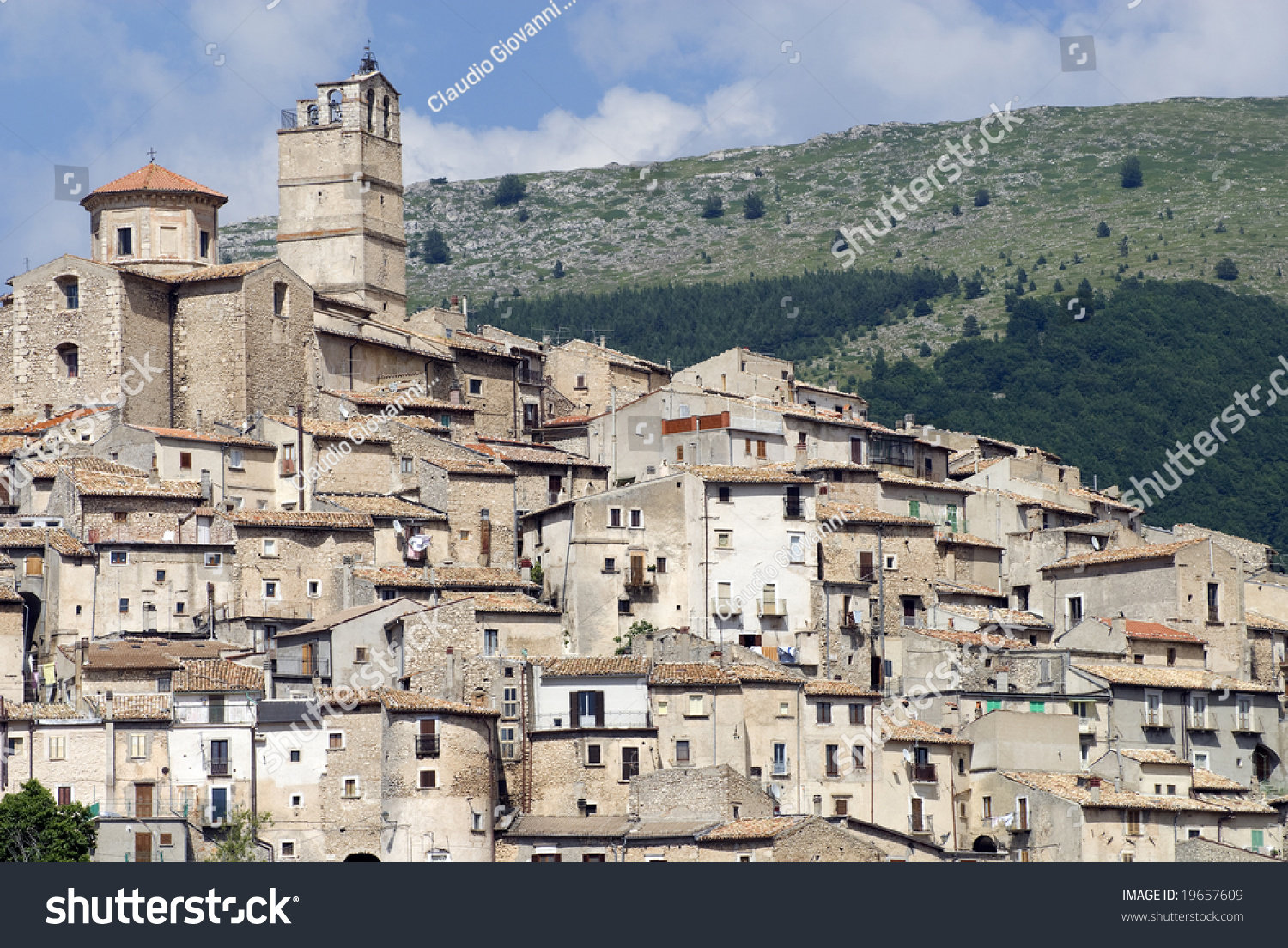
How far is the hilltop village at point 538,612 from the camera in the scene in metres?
61.6

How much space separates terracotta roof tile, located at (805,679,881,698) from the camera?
67.8 m

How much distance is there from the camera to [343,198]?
97562mm

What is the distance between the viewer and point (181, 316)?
8394 centimetres

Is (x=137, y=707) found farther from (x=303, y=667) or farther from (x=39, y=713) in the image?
(x=303, y=667)

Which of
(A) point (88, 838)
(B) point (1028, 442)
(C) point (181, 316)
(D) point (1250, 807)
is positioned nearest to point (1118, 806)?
(D) point (1250, 807)

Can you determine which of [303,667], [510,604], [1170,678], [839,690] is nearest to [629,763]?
[839,690]

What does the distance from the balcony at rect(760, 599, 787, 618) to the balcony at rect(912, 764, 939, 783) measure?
877cm

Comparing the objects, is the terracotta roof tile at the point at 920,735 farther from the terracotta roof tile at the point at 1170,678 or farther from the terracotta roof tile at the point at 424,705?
the terracotta roof tile at the point at 424,705

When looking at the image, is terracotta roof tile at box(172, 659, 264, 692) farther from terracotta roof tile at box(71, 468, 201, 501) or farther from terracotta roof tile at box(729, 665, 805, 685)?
terracotta roof tile at box(729, 665, 805, 685)

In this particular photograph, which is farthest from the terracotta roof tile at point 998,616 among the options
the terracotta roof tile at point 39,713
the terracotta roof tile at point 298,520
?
the terracotta roof tile at point 39,713

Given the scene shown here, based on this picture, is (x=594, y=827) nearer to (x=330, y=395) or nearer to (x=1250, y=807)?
(x=1250, y=807)

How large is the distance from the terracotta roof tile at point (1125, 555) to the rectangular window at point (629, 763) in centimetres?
2304

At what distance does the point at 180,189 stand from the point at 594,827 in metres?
39.3

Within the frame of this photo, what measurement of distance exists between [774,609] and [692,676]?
27.6 feet
